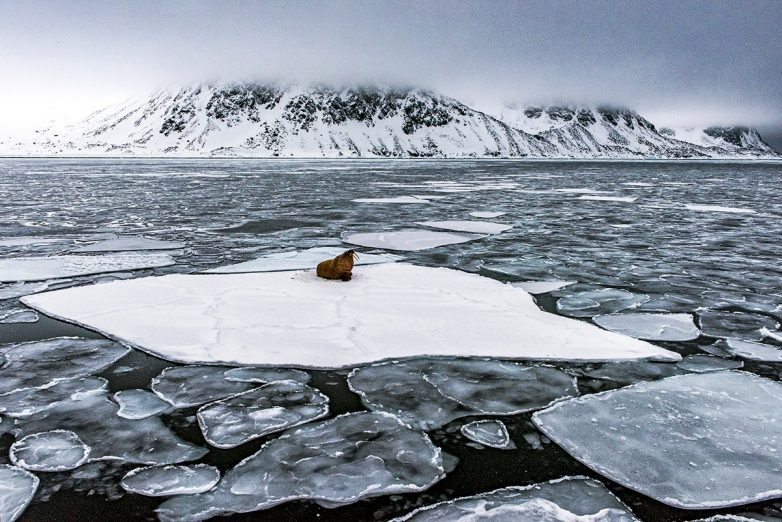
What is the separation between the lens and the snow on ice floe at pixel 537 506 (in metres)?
2.30

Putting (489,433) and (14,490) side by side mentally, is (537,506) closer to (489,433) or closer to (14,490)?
(489,433)

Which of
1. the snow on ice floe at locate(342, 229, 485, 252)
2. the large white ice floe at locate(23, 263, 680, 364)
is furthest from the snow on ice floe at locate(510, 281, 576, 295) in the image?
the snow on ice floe at locate(342, 229, 485, 252)

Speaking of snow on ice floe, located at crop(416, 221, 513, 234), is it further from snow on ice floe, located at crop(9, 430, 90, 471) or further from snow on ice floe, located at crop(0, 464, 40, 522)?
snow on ice floe, located at crop(0, 464, 40, 522)

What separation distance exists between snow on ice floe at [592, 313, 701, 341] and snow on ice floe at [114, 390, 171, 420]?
365cm

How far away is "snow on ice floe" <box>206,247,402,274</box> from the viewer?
694cm

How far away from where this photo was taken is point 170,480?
8.32 ft

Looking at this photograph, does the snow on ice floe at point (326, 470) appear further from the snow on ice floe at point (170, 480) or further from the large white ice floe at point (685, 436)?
the large white ice floe at point (685, 436)

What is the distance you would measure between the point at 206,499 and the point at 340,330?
2340mm

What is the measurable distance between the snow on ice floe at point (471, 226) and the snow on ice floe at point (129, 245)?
16.2ft

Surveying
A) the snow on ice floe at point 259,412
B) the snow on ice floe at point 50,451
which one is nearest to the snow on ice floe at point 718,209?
the snow on ice floe at point 259,412

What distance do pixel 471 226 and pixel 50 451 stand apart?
8996mm

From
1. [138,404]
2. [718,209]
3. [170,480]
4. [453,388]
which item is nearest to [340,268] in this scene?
[453,388]

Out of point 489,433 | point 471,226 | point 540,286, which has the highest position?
point 471,226

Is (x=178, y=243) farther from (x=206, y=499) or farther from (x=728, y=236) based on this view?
(x=728, y=236)
